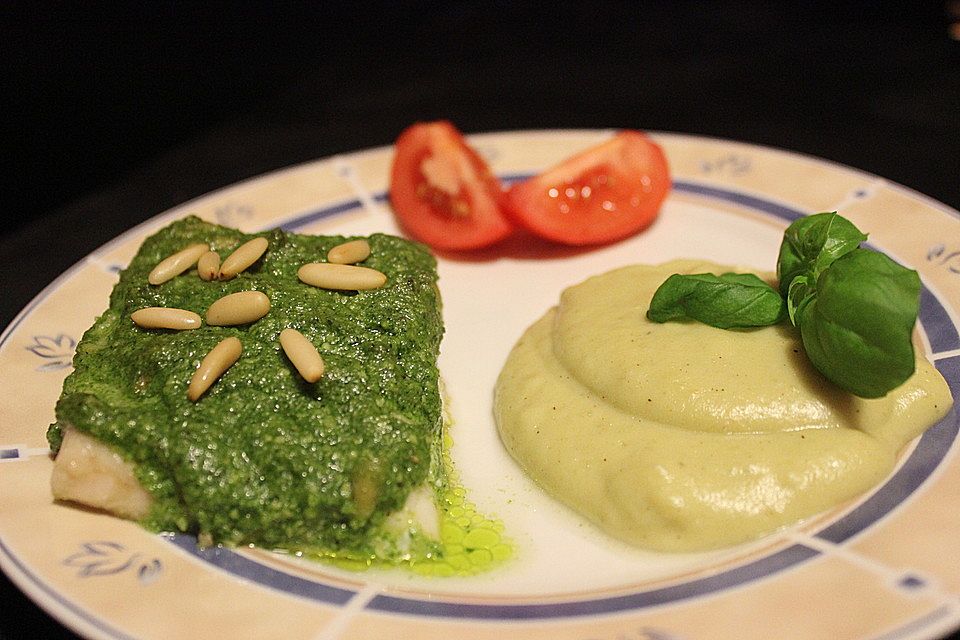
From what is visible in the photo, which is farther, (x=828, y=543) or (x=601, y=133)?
(x=601, y=133)

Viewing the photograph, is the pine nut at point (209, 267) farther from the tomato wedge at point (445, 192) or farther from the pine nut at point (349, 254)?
the tomato wedge at point (445, 192)

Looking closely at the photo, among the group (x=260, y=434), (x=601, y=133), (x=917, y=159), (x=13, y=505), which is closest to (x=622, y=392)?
(x=260, y=434)

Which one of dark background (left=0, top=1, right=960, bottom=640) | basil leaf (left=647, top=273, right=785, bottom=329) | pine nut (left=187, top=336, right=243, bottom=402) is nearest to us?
pine nut (left=187, top=336, right=243, bottom=402)

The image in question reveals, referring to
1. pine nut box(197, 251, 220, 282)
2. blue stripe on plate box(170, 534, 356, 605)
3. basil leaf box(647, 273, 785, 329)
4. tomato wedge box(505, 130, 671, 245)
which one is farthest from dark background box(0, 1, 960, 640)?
blue stripe on plate box(170, 534, 356, 605)

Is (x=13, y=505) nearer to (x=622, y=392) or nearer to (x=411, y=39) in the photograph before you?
(x=622, y=392)

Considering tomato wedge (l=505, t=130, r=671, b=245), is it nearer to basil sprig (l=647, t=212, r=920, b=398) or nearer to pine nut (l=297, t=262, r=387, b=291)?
basil sprig (l=647, t=212, r=920, b=398)
